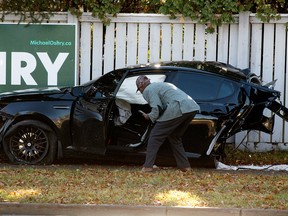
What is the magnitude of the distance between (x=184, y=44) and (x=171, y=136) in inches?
132

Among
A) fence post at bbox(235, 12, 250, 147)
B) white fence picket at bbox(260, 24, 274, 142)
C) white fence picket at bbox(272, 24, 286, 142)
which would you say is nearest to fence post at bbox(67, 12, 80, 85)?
fence post at bbox(235, 12, 250, 147)

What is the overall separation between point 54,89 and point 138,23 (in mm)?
2610

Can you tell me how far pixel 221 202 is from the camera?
10000mm

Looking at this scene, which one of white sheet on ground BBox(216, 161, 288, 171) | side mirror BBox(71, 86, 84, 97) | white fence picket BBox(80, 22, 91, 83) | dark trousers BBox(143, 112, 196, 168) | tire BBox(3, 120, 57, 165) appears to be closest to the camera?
dark trousers BBox(143, 112, 196, 168)

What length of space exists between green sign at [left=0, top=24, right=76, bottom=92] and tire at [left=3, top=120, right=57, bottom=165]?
2.47m

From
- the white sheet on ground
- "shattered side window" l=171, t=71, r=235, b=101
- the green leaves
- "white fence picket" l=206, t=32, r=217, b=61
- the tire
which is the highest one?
the green leaves

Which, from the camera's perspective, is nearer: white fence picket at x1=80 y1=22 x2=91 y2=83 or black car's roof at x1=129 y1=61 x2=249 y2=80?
black car's roof at x1=129 y1=61 x2=249 y2=80

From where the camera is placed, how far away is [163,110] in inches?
482

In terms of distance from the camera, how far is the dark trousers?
1227cm

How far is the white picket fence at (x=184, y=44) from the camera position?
597 inches

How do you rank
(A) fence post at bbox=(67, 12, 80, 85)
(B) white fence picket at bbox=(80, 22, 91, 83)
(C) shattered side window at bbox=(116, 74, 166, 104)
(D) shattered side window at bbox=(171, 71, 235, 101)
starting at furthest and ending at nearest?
(B) white fence picket at bbox=(80, 22, 91, 83) < (A) fence post at bbox=(67, 12, 80, 85) < (C) shattered side window at bbox=(116, 74, 166, 104) < (D) shattered side window at bbox=(171, 71, 235, 101)

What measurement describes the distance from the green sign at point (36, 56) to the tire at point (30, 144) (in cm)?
247

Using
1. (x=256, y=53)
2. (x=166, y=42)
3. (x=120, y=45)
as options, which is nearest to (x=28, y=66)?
(x=120, y=45)

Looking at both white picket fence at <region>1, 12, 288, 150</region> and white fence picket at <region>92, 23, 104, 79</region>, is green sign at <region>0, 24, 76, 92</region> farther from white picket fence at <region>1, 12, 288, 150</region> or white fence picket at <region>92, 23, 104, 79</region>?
white fence picket at <region>92, 23, 104, 79</region>
